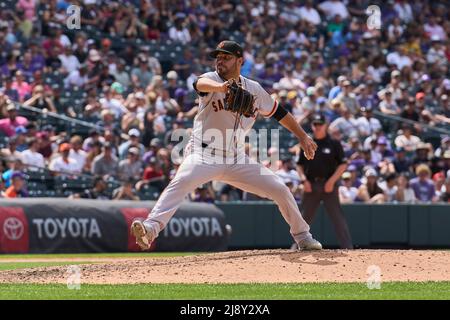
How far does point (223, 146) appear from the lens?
1032cm

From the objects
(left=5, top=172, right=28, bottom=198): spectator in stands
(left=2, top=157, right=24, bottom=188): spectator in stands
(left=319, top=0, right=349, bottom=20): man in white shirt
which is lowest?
(left=5, top=172, right=28, bottom=198): spectator in stands

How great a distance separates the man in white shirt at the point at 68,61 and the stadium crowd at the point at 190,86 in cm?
2

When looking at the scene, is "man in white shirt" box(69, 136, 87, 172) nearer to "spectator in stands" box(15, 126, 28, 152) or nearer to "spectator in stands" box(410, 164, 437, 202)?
"spectator in stands" box(15, 126, 28, 152)

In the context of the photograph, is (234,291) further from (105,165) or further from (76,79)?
(76,79)

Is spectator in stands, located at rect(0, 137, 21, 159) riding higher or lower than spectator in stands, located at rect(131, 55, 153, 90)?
lower

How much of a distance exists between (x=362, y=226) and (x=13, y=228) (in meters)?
7.03

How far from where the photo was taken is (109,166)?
63.1 ft

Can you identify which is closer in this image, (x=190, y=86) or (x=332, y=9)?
(x=190, y=86)

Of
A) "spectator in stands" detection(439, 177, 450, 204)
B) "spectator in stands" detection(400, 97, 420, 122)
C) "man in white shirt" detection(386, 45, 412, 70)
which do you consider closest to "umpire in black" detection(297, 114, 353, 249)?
"spectator in stands" detection(439, 177, 450, 204)

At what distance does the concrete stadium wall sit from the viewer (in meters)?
19.6

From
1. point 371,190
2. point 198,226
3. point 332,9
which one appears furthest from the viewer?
point 332,9

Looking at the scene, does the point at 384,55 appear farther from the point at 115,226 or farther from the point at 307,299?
the point at 307,299

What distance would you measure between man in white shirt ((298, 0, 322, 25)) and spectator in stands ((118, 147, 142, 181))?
946 centimetres

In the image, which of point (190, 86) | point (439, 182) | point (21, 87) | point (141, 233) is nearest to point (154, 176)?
point (21, 87)
